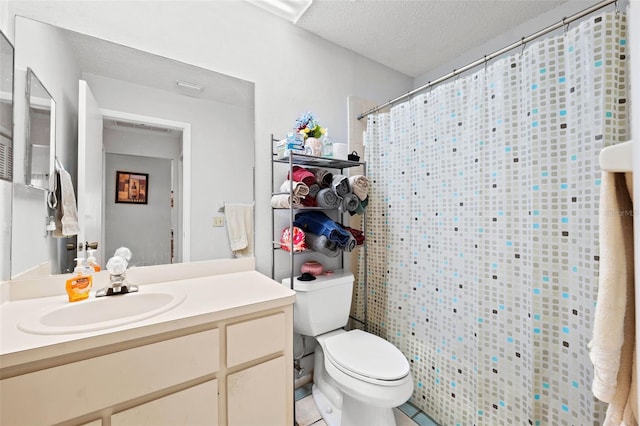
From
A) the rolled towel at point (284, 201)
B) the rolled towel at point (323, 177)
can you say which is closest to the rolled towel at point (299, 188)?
the rolled towel at point (284, 201)

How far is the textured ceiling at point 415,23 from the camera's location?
1567 mm

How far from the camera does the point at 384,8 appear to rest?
62.5 inches

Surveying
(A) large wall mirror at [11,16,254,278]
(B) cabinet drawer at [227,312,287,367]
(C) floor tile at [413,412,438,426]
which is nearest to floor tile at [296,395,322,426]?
(C) floor tile at [413,412,438,426]

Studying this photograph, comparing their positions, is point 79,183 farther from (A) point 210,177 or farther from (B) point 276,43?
(B) point 276,43

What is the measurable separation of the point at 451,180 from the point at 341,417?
4.43ft

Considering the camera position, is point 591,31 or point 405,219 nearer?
point 591,31

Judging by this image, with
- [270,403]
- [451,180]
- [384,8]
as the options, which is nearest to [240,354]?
[270,403]

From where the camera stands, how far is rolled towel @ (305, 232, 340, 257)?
60.1 inches

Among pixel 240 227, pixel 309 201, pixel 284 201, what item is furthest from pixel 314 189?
pixel 240 227

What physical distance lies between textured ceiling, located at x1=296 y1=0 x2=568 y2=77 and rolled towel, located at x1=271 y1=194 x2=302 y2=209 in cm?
112

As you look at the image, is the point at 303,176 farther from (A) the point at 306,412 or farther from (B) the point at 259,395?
(A) the point at 306,412

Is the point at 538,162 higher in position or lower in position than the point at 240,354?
higher

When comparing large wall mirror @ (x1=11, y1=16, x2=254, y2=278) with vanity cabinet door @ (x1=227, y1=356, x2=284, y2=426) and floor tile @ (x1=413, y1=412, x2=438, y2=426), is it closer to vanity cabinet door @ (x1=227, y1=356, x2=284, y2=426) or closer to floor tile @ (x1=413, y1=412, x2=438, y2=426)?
vanity cabinet door @ (x1=227, y1=356, x2=284, y2=426)

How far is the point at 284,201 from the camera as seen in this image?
150 cm
